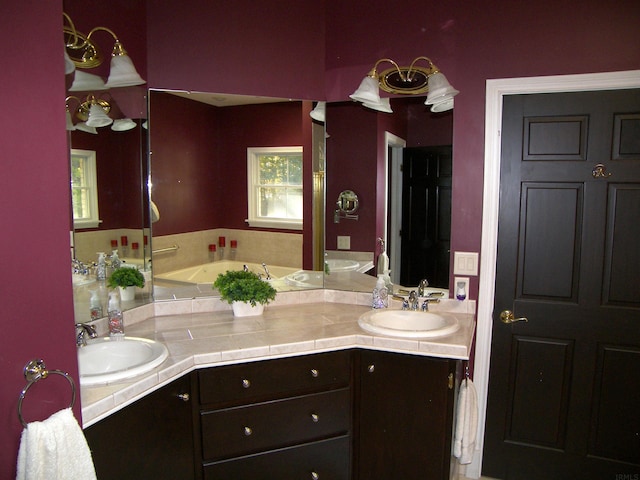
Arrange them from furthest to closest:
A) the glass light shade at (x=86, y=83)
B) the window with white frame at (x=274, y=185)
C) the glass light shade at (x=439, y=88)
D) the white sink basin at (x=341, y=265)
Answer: the white sink basin at (x=341, y=265) < the window with white frame at (x=274, y=185) < the glass light shade at (x=439, y=88) < the glass light shade at (x=86, y=83)

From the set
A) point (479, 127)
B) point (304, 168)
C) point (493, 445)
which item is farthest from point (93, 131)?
point (493, 445)

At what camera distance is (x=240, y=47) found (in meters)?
2.56

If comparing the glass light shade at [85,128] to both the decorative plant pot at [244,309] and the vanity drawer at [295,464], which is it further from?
the vanity drawer at [295,464]

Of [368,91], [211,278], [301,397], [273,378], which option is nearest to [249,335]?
[273,378]

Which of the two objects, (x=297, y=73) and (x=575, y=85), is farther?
(x=297, y=73)

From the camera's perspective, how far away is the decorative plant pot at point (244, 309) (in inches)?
95.8

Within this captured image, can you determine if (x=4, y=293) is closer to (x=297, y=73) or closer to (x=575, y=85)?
(x=297, y=73)

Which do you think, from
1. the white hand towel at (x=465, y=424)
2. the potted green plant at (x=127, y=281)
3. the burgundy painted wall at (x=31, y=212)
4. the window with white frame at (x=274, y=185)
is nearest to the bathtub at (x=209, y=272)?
the potted green plant at (x=127, y=281)

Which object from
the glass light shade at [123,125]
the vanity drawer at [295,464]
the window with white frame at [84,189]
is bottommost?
the vanity drawer at [295,464]

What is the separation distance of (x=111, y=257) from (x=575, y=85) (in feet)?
7.64

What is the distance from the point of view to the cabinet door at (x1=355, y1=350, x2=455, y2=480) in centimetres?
206

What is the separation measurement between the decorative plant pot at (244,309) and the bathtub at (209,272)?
9.8 inches

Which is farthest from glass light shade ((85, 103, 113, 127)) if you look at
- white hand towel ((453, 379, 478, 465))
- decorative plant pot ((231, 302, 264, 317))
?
white hand towel ((453, 379, 478, 465))

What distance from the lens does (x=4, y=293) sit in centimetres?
113
